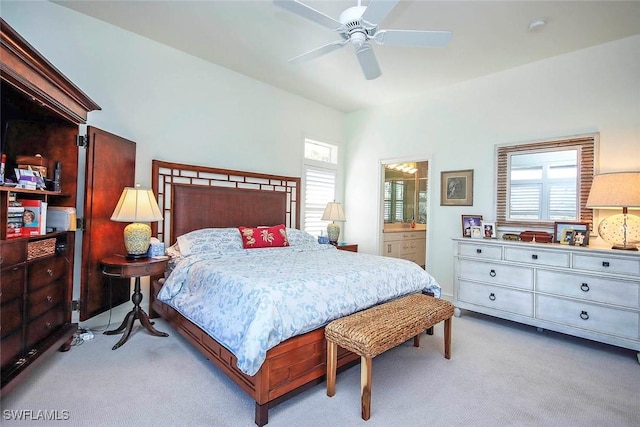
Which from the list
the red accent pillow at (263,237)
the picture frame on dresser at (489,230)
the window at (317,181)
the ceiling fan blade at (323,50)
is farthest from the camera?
the window at (317,181)

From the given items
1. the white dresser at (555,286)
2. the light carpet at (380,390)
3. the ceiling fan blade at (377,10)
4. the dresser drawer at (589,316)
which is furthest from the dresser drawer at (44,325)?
the dresser drawer at (589,316)

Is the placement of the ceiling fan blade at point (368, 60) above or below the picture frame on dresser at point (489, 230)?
above

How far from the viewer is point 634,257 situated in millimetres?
2750

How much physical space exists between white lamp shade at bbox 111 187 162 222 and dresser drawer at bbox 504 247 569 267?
147 inches

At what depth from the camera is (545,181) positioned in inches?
145

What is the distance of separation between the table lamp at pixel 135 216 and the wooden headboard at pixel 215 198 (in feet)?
2.18

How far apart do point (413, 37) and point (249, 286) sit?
7.13ft

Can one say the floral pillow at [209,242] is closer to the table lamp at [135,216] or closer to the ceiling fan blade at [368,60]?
the table lamp at [135,216]

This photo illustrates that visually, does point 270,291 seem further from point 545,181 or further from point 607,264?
point 545,181

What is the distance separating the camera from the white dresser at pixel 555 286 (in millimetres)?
2799

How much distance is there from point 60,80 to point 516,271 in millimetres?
4444

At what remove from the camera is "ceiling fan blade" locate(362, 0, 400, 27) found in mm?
1950

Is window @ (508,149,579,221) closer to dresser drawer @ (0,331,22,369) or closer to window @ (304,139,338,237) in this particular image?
window @ (304,139,338,237)

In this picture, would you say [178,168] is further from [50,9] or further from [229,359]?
[229,359]
